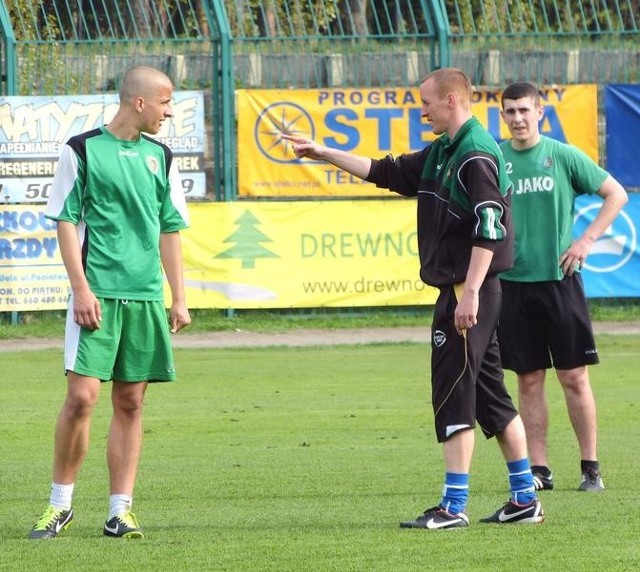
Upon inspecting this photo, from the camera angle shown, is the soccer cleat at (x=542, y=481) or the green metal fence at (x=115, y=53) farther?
the green metal fence at (x=115, y=53)

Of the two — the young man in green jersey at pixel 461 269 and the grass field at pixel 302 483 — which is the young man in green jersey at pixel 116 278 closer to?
the grass field at pixel 302 483

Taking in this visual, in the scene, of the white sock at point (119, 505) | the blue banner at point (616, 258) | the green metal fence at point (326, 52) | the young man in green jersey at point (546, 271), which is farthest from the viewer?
the green metal fence at point (326, 52)

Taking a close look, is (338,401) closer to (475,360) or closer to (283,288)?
(475,360)

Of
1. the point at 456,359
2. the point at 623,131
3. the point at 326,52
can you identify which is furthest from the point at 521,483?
the point at 623,131

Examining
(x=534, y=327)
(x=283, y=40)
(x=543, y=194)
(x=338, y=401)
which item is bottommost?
(x=338, y=401)

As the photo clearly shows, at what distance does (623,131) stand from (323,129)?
167 inches

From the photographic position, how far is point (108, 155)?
680cm

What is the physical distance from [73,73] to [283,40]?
2.92 meters

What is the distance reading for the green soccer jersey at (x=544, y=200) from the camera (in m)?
8.69

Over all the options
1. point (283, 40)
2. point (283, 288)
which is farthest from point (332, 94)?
point (283, 288)

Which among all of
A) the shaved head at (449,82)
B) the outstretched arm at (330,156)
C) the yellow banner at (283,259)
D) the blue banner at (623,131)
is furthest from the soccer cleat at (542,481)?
the blue banner at (623,131)

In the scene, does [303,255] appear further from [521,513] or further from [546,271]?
[521,513]

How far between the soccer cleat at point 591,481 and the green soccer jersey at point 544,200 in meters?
1.11

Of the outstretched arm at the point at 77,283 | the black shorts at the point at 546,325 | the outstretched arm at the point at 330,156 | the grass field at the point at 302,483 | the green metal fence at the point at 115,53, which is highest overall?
the green metal fence at the point at 115,53
